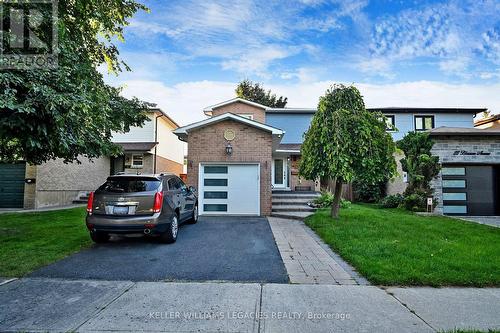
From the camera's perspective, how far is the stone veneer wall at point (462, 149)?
13.8 m

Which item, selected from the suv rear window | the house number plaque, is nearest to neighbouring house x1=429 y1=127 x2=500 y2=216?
the house number plaque

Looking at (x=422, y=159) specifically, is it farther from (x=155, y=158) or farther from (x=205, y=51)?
(x=155, y=158)

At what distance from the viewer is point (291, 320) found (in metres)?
3.34

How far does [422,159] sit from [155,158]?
15.9 meters

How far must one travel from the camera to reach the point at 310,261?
5.90 metres

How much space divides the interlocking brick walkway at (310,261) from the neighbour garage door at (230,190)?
3.53 meters

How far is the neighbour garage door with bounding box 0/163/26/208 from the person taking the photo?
15.1 metres

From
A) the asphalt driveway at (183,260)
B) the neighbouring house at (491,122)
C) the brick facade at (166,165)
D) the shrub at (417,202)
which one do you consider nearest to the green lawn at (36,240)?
the asphalt driveway at (183,260)

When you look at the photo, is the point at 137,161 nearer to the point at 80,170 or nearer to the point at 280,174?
the point at 80,170

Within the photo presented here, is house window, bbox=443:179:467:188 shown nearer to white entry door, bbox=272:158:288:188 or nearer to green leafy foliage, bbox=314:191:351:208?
green leafy foliage, bbox=314:191:351:208

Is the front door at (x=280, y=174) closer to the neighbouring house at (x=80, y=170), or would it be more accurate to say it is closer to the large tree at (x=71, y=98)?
the neighbouring house at (x=80, y=170)

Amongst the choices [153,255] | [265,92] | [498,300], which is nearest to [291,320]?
[498,300]

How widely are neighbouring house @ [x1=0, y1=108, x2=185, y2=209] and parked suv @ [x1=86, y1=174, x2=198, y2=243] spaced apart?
5368 millimetres

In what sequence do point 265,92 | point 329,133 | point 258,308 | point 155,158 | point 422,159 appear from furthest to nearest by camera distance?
point 265,92, point 155,158, point 422,159, point 329,133, point 258,308
